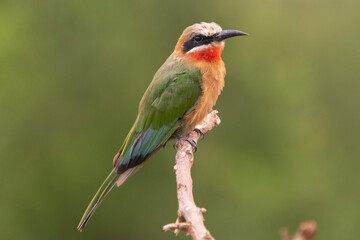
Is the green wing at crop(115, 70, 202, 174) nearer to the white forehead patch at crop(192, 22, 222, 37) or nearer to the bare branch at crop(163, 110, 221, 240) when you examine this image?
the bare branch at crop(163, 110, 221, 240)

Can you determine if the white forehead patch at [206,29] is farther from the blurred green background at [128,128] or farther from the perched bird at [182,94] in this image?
the blurred green background at [128,128]

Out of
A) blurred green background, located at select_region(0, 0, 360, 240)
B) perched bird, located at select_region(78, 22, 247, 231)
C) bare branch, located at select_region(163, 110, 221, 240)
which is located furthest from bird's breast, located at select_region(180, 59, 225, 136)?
blurred green background, located at select_region(0, 0, 360, 240)

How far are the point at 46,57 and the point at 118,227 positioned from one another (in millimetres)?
2587

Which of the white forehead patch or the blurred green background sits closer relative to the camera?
the white forehead patch

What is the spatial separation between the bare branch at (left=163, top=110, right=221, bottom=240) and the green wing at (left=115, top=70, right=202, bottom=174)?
0.40 ft

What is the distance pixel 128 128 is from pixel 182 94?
487 centimetres

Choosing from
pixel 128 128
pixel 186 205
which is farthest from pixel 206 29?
pixel 128 128

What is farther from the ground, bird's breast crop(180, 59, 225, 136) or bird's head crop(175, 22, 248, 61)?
bird's head crop(175, 22, 248, 61)

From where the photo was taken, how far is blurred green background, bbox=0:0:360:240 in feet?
26.9

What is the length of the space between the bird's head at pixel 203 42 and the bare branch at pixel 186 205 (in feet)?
1.53

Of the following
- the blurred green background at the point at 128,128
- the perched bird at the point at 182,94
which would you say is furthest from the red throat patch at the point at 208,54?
the blurred green background at the point at 128,128

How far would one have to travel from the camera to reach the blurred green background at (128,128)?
819cm

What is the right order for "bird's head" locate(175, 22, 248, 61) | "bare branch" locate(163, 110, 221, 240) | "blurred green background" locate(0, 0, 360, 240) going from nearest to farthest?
"bare branch" locate(163, 110, 221, 240) → "bird's head" locate(175, 22, 248, 61) → "blurred green background" locate(0, 0, 360, 240)

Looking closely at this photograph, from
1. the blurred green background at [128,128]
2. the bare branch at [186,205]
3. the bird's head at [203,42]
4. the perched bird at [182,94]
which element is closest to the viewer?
the bare branch at [186,205]
